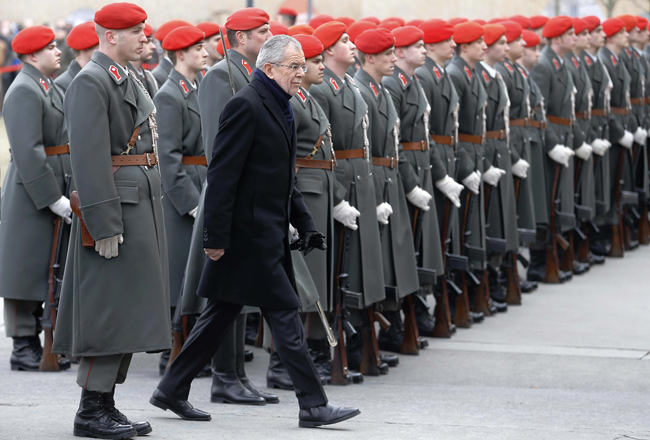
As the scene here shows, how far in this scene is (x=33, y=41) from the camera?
815 cm

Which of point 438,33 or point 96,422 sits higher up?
point 438,33

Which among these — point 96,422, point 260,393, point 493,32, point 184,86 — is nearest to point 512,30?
point 493,32

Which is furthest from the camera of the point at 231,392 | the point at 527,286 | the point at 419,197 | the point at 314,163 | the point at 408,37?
the point at 527,286

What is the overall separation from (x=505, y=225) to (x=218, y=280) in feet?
14.4

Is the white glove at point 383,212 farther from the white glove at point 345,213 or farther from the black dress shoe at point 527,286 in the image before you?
the black dress shoe at point 527,286

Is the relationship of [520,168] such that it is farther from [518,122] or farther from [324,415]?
[324,415]

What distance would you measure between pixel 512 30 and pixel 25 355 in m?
4.76

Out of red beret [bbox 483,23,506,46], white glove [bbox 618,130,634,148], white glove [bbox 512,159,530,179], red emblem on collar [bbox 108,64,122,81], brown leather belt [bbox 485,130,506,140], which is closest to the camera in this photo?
red emblem on collar [bbox 108,64,122,81]

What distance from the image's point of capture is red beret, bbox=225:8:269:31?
7273 mm

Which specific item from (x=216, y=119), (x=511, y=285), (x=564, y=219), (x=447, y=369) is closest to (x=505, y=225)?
(x=511, y=285)

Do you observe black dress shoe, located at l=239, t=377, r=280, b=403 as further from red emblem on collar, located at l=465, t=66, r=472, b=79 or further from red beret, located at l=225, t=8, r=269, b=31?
red emblem on collar, located at l=465, t=66, r=472, b=79

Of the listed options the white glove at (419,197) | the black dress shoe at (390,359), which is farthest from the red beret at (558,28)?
the black dress shoe at (390,359)

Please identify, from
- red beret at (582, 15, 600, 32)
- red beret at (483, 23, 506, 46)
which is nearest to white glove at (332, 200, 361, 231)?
red beret at (483, 23, 506, 46)

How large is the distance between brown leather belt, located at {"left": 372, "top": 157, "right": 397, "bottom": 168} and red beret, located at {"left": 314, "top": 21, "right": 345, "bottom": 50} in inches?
30.4
